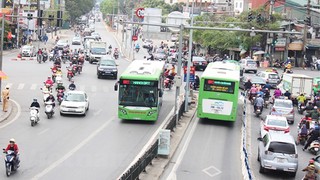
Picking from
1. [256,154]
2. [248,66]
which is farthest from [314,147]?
[248,66]

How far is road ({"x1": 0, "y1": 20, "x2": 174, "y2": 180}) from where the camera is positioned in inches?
937

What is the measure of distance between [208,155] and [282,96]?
17262 mm

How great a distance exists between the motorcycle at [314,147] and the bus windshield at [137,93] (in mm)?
8822

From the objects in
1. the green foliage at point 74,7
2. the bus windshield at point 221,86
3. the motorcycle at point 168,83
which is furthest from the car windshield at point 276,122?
the green foliage at point 74,7

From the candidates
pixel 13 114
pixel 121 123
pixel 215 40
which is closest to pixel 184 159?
pixel 121 123

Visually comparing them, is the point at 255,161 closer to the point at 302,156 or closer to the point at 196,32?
the point at 302,156

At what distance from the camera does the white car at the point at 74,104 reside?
36.5m

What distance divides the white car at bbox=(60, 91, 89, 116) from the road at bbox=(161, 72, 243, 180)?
21.0ft

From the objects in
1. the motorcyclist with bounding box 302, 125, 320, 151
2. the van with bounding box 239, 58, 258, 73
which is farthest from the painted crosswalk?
the van with bounding box 239, 58, 258, 73

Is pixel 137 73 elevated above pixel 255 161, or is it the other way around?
pixel 137 73

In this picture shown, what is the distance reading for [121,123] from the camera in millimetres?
35469

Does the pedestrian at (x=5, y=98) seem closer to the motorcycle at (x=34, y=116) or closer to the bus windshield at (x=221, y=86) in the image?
the motorcycle at (x=34, y=116)

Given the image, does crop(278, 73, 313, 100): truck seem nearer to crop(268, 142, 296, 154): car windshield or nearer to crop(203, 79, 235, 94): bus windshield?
crop(203, 79, 235, 94): bus windshield

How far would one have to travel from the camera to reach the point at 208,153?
29109 millimetres
